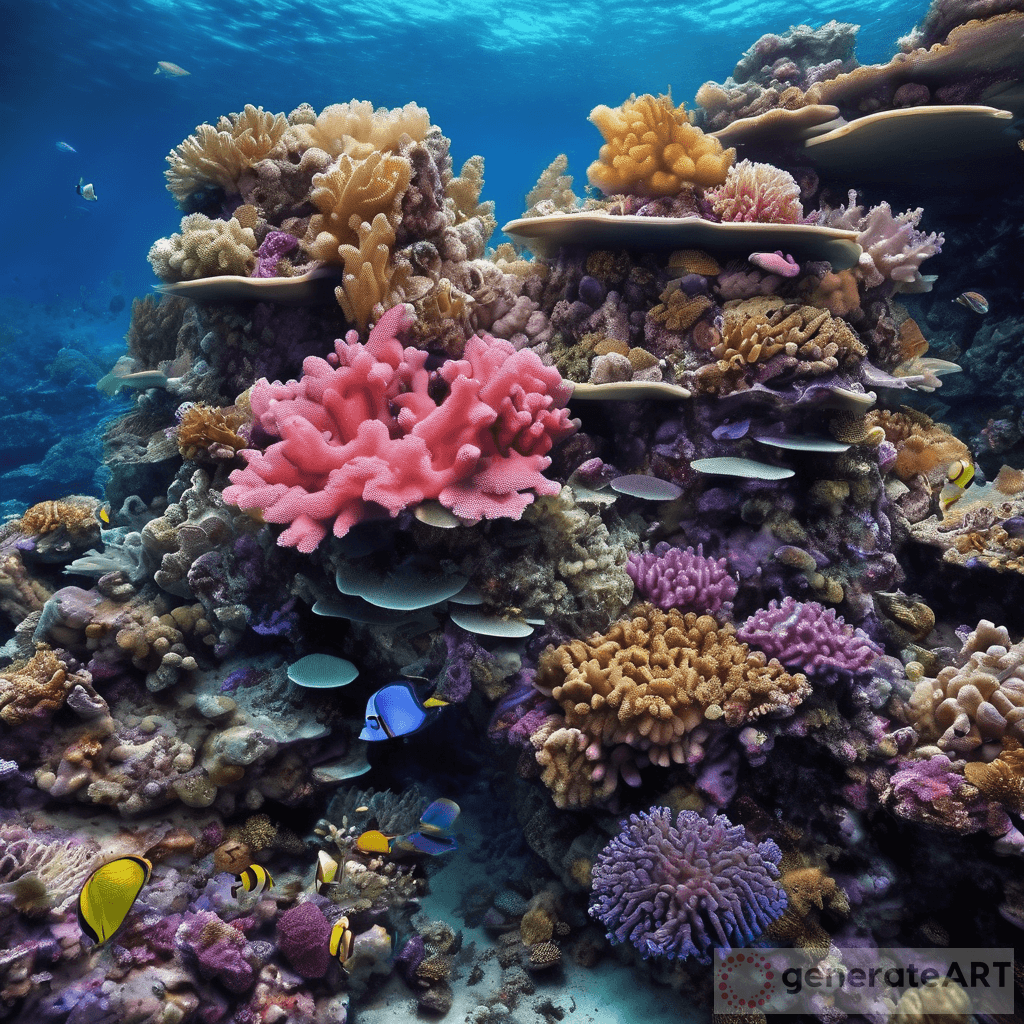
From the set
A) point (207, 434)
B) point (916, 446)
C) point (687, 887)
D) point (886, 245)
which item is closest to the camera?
point (687, 887)

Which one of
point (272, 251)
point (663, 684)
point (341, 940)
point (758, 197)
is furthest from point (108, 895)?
point (758, 197)

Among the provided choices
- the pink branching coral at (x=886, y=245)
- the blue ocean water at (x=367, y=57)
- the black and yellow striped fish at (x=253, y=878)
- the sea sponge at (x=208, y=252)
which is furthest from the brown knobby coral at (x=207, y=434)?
the blue ocean water at (x=367, y=57)

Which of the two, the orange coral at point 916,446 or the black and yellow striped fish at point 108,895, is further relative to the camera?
the orange coral at point 916,446

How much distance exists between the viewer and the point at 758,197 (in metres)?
3.69

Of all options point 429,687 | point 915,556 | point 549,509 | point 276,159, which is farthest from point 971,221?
point 429,687

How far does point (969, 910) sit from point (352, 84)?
1881 inches

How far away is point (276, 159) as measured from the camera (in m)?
4.22

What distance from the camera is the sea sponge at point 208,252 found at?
146 inches

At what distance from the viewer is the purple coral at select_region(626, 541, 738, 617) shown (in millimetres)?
3328

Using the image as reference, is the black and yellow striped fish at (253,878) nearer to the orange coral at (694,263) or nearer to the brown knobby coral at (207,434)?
the brown knobby coral at (207,434)

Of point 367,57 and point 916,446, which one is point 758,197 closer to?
point 916,446

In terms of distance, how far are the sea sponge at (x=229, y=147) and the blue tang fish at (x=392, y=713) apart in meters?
3.95

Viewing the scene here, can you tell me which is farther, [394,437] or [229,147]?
[229,147]

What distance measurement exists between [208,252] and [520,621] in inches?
122
